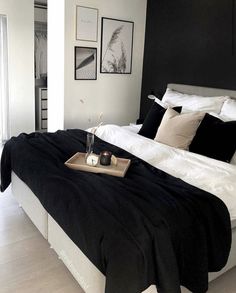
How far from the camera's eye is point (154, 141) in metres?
2.83

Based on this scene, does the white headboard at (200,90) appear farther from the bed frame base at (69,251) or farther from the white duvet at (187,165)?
the bed frame base at (69,251)

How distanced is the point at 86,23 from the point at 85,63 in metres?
0.51

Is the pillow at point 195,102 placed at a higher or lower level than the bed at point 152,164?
higher

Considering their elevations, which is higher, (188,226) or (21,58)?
(21,58)

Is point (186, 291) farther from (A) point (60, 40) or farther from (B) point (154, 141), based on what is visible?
(A) point (60, 40)

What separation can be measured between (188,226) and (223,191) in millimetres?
497

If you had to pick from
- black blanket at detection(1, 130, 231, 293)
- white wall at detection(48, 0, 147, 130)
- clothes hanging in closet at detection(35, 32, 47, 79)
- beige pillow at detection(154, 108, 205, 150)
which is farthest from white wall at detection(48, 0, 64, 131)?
black blanket at detection(1, 130, 231, 293)

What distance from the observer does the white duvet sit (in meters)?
1.95

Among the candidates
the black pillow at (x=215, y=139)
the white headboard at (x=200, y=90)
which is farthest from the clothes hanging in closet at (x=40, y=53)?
the black pillow at (x=215, y=139)

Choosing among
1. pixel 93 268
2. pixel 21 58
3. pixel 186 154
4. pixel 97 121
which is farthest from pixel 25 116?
pixel 93 268

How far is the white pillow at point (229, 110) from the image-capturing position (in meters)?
2.78

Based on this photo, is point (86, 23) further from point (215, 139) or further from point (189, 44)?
point (215, 139)

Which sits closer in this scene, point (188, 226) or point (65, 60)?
point (188, 226)

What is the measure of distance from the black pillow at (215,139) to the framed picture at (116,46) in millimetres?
2051
